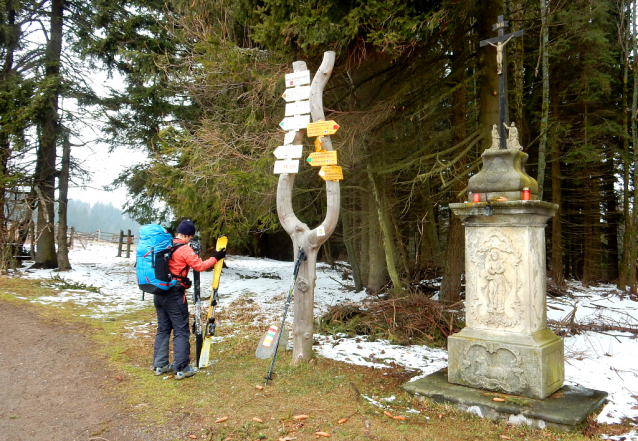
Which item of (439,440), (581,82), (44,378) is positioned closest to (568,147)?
(581,82)

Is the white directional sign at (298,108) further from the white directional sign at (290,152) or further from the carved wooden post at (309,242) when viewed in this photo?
the white directional sign at (290,152)

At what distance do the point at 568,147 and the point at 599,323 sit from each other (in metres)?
8.38

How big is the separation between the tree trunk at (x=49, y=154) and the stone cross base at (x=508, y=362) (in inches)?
561

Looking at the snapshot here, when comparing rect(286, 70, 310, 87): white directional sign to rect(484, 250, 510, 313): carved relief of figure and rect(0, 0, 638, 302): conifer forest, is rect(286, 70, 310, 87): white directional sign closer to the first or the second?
rect(0, 0, 638, 302): conifer forest

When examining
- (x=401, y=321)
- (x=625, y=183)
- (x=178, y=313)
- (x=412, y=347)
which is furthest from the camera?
(x=625, y=183)

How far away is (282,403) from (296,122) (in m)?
3.33

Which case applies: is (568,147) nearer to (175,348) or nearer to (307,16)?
(307,16)

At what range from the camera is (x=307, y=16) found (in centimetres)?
643

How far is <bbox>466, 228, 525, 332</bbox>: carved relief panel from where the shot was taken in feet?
15.8

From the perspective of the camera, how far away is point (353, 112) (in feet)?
25.9

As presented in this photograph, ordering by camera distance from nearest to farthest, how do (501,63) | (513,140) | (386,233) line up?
(513,140) < (501,63) < (386,233)

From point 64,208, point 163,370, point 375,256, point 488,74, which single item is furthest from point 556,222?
point 64,208

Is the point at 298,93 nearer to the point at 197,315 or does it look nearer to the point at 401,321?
the point at 197,315

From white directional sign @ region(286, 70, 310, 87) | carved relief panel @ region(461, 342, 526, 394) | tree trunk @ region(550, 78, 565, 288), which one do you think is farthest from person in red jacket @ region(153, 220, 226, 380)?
tree trunk @ region(550, 78, 565, 288)
